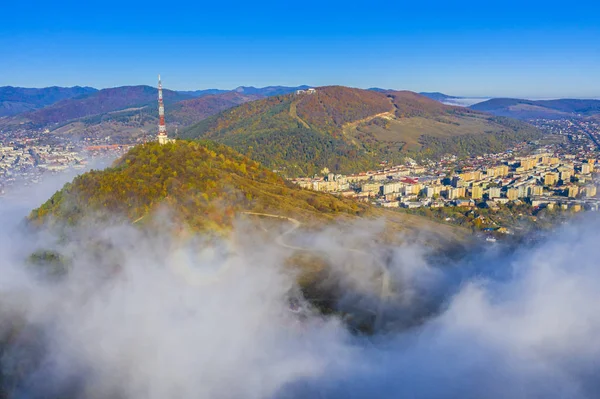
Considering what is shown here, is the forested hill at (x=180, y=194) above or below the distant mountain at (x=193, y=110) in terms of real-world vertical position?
below

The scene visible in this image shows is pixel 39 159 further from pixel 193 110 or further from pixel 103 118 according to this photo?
pixel 193 110

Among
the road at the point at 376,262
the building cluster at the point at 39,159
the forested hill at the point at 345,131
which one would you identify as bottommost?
the road at the point at 376,262

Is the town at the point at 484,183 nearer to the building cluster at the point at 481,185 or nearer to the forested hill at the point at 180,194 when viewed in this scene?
the building cluster at the point at 481,185

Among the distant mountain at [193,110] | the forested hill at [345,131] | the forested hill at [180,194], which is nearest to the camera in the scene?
the forested hill at [180,194]

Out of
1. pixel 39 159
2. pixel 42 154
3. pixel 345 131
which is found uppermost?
pixel 345 131

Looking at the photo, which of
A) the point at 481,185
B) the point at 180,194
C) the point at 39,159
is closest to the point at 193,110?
the point at 39,159

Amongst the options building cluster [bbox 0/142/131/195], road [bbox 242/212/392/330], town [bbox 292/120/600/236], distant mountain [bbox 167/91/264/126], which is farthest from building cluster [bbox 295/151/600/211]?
distant mountain [bbox 167/91/264/126]

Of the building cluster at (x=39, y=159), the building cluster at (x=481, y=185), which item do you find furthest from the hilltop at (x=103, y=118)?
the building cluster at (x=481, y=185)
